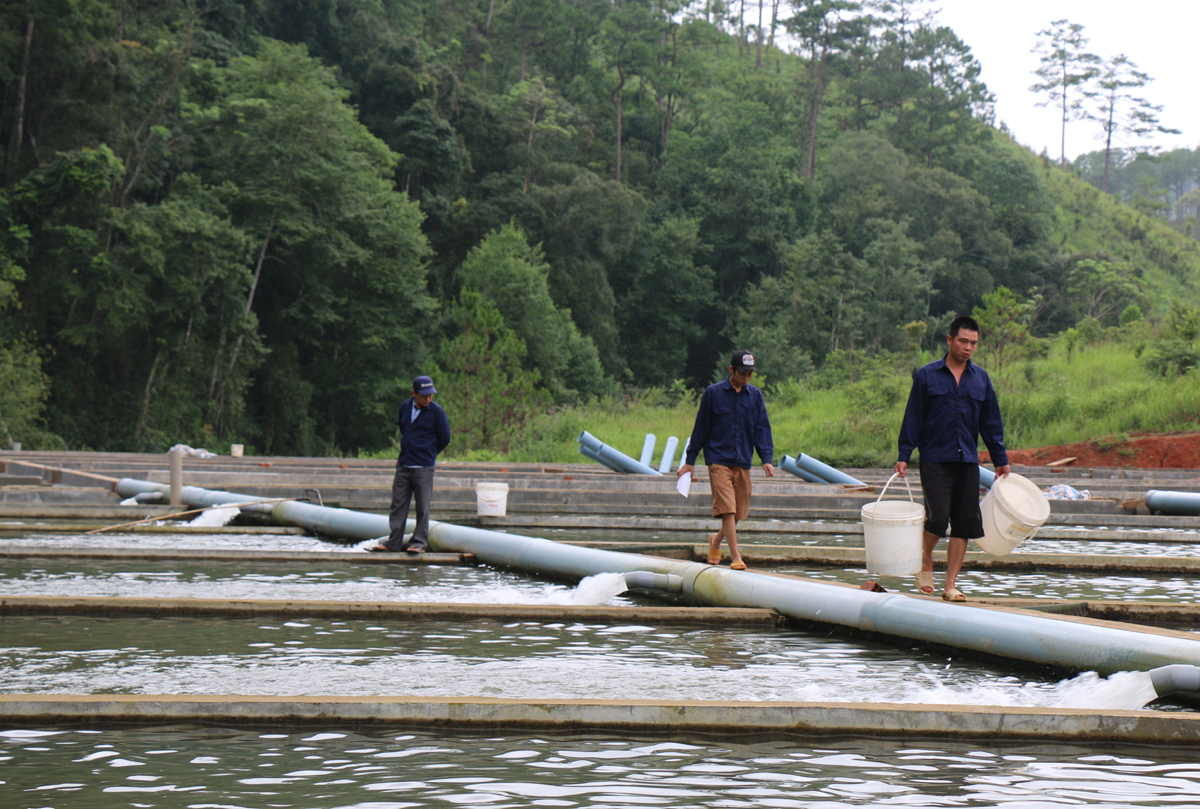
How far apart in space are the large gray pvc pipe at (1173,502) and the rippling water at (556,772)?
36.5 feet

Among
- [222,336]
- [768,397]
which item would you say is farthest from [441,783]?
[222,336]

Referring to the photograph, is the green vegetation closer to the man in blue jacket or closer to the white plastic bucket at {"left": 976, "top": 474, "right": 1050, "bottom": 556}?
the man in blue jacket

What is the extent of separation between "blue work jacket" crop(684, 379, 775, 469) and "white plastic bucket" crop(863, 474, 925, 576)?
1356mm

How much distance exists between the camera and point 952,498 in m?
6.68

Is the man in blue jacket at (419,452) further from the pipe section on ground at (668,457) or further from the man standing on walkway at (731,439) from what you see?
the pipe section on ground at (668,457)

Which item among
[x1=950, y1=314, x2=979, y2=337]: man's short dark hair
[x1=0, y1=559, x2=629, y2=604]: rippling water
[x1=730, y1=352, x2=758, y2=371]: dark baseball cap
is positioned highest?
[x1=950, y1=314, x2=979, y2=337]: man's short dark hair

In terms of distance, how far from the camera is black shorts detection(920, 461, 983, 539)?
656 cm

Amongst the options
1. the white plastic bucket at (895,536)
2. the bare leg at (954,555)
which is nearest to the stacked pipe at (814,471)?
the white plastic bucket at (895,536)

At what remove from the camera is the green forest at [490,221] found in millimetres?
36031

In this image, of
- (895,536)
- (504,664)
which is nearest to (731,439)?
(895,536)

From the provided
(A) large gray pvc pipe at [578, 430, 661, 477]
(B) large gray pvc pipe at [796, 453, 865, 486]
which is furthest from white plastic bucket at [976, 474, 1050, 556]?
(A) large gray pvc pipe at [578, 430, 661, 477]

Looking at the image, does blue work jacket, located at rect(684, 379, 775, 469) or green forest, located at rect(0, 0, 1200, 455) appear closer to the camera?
blue work jacket, located at rect(684, 379, 775, 469)

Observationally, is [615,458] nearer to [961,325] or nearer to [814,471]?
[814,471]

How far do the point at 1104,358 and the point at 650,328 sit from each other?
3432 cm
